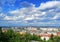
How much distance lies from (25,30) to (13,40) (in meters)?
1.46

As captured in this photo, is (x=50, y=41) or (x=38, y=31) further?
(x=38, y=31)

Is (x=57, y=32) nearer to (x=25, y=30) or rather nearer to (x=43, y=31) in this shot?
(x=43, y=31)

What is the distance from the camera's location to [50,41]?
3877 mm

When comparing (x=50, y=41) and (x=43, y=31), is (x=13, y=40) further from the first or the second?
(x=43, y=31)

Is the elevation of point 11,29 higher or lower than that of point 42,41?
higher

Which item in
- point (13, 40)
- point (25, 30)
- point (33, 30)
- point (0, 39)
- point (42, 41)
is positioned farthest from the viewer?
point (33, 30)

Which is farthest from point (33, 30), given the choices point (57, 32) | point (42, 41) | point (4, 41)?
point (4, 41)

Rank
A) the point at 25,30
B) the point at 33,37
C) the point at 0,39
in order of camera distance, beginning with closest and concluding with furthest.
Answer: the point at 0,39
the point at 33,37
the point at 25,30

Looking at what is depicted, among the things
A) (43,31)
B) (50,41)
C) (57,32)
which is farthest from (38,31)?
(50,41)

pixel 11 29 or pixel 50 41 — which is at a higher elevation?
pixel 11 29

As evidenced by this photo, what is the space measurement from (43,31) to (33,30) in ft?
1.13

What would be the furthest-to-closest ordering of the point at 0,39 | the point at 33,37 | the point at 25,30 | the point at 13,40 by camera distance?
the point at 25,30 < the point at 33,37 < the point at 13,40 < the point at 0,39

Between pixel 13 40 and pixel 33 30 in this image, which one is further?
pixel 33 30

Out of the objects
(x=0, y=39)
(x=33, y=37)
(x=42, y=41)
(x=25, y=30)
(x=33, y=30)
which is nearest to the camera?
(x=0, y=39)
